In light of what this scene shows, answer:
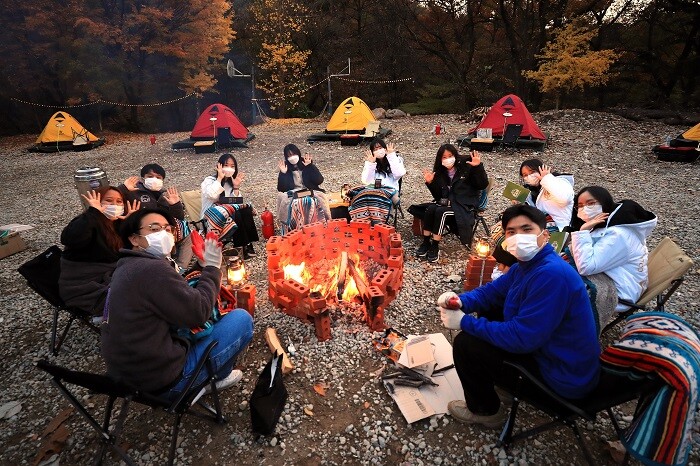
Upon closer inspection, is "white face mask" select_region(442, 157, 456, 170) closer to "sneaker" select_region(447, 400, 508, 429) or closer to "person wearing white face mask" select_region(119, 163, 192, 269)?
"sneaker" select_region(447, 400, 508, 429)

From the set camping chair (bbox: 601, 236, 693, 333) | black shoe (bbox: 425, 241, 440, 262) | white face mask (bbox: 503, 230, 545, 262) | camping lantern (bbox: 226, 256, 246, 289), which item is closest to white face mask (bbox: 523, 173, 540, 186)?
black shoe (bbox: 425, 241, 440, 262)

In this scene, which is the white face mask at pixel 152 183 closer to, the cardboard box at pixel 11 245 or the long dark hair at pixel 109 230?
the long dark hair at pixel 109 230

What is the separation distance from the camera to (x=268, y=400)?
2949 millimetres

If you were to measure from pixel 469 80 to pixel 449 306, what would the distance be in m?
20.7

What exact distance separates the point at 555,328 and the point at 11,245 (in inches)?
312

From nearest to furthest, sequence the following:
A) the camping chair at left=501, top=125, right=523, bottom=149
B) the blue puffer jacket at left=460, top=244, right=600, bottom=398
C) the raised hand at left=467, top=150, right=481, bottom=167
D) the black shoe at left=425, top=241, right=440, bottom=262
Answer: the blue puffer jacket at left=460, top=244, right=600, bottom=398 → the raised hand at left=467, top=150, right=481, bottom=167 → the black shoe at left=425, top=241, right=440, bottom=262 → the camping chair at left=501, top=125, right=523, bottom=149

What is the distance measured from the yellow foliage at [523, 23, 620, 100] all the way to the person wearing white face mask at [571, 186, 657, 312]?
13438 millimetres

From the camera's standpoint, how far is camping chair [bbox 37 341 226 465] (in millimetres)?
2082

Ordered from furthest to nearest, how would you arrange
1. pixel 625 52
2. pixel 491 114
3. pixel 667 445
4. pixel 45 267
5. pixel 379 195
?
pixel 625 52 < pixel 491 114 < pixel 379 195 < pixel 45 267 < pixel 667 445

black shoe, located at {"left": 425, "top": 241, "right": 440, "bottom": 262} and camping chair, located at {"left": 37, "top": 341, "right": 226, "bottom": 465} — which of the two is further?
black shoe, located at {"left": 425, "top": 241, "right": 440, "bottom": 262}

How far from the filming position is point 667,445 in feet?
6.75

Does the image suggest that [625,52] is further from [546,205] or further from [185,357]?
[185,357]

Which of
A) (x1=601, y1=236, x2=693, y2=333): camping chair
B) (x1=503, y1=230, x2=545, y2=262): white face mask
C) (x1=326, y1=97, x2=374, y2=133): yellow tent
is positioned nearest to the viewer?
(x1=503, y1=230, x2=545, y2=262): white face mask

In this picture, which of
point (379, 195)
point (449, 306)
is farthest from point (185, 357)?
point (379, 195)
